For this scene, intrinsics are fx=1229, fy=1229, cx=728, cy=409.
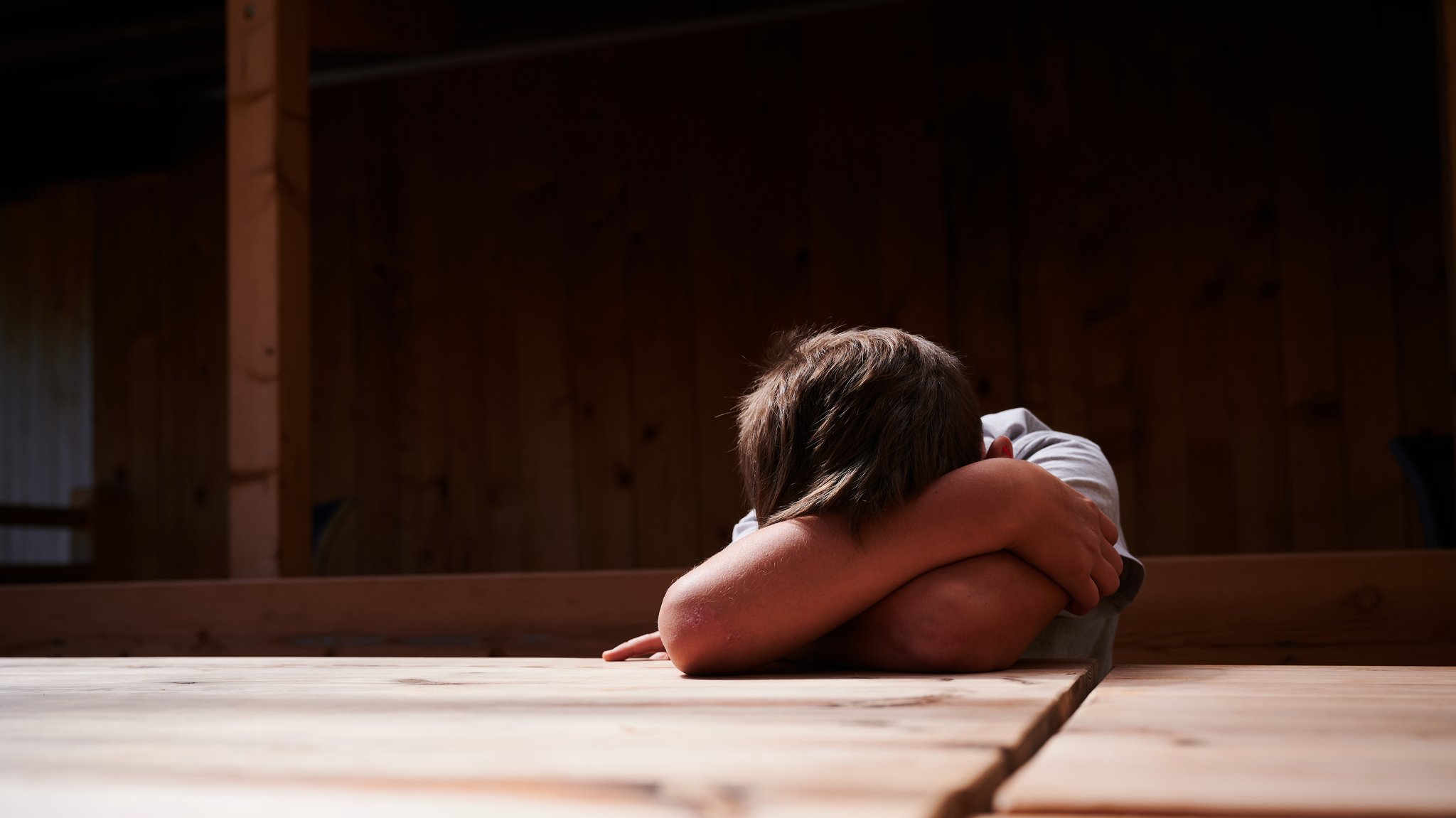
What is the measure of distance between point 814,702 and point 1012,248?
3.40 metres

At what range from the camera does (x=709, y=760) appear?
47cm

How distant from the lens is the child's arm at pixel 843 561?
863 mm

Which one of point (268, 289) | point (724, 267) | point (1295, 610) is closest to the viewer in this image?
point (1295, 610)

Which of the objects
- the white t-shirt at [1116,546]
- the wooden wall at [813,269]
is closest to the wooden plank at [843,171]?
the wooden wall at [813,269]

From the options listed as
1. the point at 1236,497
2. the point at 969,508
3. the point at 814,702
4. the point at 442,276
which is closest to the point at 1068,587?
the point at 969,508

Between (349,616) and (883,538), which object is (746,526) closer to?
(883,538)

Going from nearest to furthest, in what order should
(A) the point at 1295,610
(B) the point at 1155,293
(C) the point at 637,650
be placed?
1. (C) the point at 637,650
2. (A) the point at 1295,610
3. (B) the point at 1155,293

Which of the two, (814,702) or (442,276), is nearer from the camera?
(814,702)

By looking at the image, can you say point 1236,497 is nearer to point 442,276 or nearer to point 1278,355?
point 1278,355

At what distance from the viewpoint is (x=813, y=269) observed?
4066 mm

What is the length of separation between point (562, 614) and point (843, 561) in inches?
42.6

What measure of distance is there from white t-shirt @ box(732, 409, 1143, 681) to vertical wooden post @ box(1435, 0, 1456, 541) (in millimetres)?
866

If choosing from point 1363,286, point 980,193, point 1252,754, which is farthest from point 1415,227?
point 1252,754

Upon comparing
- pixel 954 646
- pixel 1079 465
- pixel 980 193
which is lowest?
pixel 954 646
